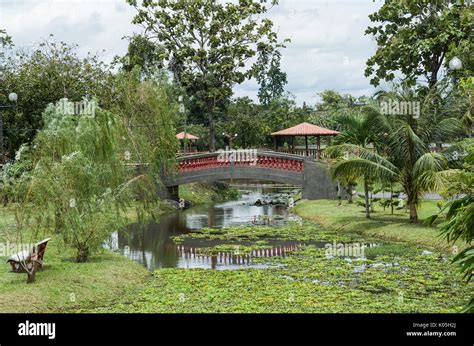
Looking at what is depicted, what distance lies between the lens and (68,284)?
39.5 ft

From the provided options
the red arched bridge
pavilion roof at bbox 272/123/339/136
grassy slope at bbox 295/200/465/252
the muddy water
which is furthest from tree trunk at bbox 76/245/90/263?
pavilion roof at bbox 272/123/339/136

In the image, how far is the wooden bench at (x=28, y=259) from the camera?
38.9 ft

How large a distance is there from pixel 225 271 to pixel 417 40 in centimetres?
1261

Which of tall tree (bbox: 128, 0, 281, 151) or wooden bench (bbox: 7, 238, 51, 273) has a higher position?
tall tree (bbox: 128, 0, 281, 151)

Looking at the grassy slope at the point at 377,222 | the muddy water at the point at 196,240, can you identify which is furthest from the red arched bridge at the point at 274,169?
the muddy water at the point at 196,240

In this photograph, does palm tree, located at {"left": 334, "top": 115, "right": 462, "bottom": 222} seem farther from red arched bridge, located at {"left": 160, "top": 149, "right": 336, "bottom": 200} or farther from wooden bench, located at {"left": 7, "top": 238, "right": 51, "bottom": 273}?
wooden bench, located at {"left": 7, "top": 238, "right": 51, "bottom": 273}

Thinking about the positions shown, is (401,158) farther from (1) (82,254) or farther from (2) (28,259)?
(2) (28,259)

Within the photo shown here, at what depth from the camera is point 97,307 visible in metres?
11.5

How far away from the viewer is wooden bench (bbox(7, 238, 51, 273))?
1186 cm

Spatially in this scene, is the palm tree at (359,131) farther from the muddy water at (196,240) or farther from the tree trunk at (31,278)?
the tree trunk at (31,278)

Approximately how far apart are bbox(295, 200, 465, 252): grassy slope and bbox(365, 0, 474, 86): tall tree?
460 centimetres

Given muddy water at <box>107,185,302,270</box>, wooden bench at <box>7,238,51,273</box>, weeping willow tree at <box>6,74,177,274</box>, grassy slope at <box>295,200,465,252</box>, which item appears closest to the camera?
wooden bench at <box>7,238,51,273</box>
